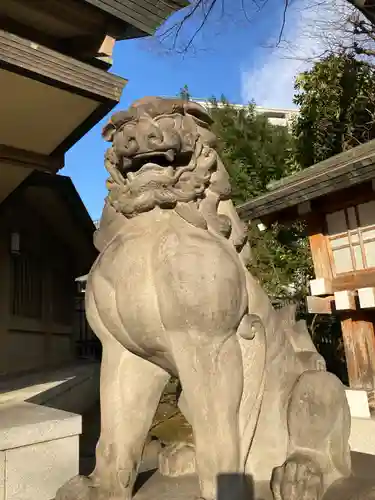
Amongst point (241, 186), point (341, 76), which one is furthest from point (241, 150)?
point (341, 76)

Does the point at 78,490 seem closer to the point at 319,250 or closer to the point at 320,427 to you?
the point at 320,427

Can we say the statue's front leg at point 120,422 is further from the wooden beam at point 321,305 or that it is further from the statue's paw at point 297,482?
the wooden beam at point 321,305

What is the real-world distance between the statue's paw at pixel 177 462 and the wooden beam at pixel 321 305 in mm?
3674

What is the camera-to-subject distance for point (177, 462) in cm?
192

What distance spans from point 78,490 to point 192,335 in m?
0.64

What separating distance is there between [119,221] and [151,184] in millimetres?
202

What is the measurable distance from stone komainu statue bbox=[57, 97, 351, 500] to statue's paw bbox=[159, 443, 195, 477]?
1.37 feet

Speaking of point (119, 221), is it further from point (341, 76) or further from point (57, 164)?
point (341, 76)

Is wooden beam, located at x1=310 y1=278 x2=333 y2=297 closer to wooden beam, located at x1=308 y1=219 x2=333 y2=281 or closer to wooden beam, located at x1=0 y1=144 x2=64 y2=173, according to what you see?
wooden beam, located at x1=308 y1=219 x2=333 y2=281

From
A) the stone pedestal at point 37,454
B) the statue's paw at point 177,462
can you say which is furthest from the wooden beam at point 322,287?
the statue's paw at point 177,462

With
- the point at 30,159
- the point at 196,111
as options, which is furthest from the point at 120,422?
the point at 30,159

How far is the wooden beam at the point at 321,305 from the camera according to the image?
17.4 ft

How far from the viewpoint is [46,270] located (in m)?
8.57

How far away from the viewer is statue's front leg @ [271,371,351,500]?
1572 millimetres
